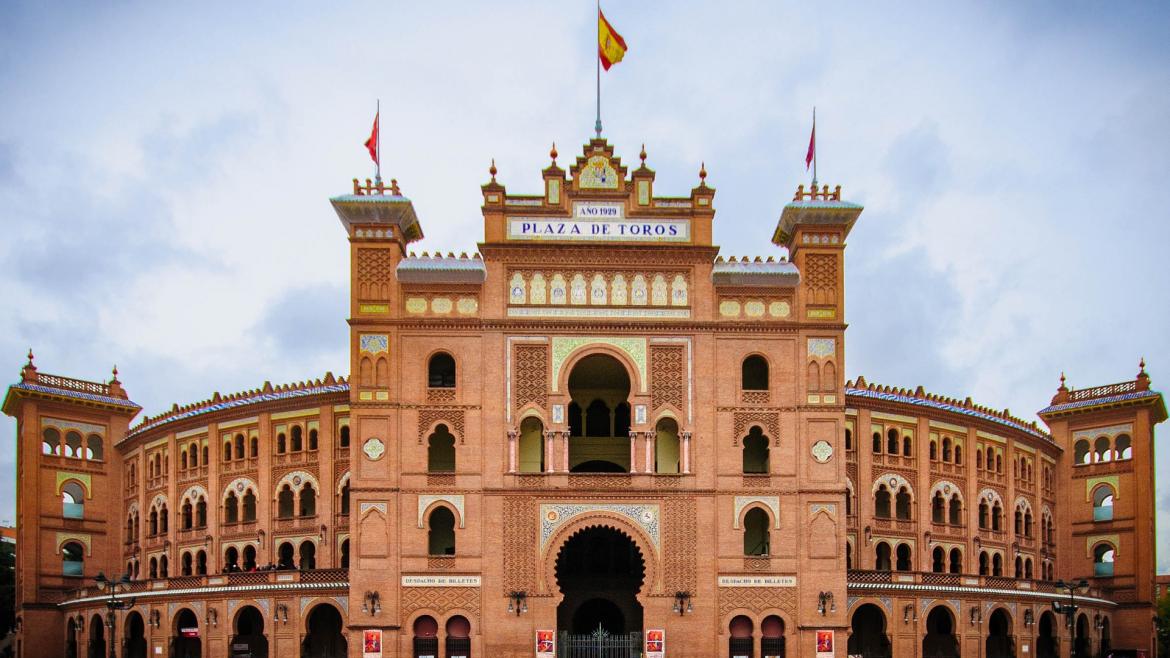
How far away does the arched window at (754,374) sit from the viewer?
57.9 meters

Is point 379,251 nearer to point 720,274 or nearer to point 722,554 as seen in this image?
point 720,274

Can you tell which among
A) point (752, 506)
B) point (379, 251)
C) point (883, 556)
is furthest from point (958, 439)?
point (379, 251)

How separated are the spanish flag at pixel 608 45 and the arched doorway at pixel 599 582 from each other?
66.0 ft

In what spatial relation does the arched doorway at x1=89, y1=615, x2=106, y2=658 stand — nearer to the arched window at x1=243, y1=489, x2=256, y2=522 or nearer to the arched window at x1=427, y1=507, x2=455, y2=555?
the arched window at x1=243, y1=489, x2=256, y2=522

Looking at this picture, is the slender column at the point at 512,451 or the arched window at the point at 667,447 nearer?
the slender column at the point at 512,451

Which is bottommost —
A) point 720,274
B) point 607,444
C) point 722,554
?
point 722,554

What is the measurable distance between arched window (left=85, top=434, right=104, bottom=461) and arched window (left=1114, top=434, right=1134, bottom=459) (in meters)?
56.5

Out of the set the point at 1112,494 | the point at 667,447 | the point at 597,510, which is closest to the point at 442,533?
the point at 597,510

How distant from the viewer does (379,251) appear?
183 ft

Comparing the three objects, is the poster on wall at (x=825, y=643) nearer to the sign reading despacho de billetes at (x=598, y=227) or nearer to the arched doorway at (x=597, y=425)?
the arched doorway at (x=597, y=425)

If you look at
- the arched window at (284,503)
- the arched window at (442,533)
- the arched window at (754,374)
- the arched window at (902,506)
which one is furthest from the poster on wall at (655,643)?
the arched window at (284,503)

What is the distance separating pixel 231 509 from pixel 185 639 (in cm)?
712

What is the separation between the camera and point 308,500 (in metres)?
65.1

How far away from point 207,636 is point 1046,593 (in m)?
39.2
